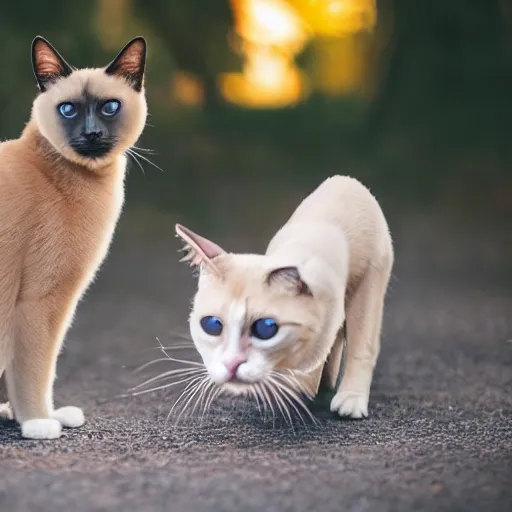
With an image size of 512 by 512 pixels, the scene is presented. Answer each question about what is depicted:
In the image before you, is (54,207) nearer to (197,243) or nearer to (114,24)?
(197,243)

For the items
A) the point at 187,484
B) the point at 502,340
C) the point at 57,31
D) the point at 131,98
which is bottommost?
the point at 187,484

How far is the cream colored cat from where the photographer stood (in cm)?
124

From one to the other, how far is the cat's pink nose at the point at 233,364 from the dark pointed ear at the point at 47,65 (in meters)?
0.56

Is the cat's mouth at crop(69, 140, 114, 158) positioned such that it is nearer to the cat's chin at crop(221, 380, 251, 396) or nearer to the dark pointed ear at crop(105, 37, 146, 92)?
the dark pointed ear at crop(105, 37, 146, 92)

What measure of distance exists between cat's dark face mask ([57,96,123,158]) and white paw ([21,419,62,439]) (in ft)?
1.43

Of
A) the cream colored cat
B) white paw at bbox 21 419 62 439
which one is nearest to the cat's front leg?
white paw at bbox 21 419 62 439

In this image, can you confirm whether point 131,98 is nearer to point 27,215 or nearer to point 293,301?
point 27,215

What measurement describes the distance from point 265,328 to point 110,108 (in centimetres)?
46

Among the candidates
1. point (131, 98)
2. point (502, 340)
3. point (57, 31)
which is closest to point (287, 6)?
point (57, 31)

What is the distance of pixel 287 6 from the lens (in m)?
2.96

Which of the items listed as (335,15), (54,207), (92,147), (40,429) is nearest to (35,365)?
(40,429)

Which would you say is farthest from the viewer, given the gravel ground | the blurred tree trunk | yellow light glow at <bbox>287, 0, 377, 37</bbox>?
the blurred tree trunk

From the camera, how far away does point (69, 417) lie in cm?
143

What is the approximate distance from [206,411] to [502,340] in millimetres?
919
